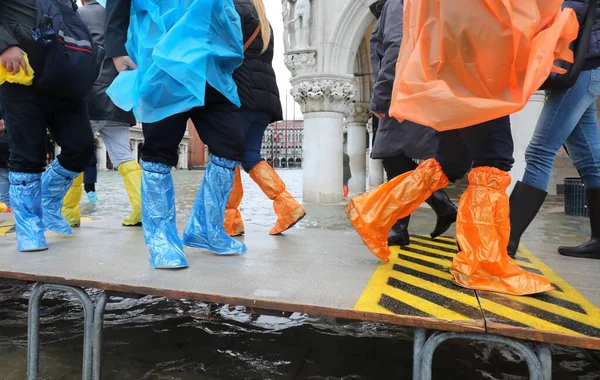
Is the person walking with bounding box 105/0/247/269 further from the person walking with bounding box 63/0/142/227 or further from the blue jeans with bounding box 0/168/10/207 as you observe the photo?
the blue jeans with bounding box 0/168/10/207

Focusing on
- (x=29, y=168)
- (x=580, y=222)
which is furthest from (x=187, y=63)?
(x=580, y=222)

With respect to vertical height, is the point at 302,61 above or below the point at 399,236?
above

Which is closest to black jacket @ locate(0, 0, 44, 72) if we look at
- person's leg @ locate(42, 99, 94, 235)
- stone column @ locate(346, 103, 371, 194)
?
person's leg @ locate(42, 99, 94, 235)

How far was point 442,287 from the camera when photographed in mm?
2170

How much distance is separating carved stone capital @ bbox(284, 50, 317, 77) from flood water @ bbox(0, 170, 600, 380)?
720 centimetres

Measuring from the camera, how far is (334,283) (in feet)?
7.19

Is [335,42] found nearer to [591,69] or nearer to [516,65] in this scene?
[591,69]

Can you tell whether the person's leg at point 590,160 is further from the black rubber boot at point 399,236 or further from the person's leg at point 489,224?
the black rubber boot at point 399,236

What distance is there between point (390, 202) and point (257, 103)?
1.55m

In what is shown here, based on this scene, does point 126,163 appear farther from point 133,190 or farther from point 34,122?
point 34,122

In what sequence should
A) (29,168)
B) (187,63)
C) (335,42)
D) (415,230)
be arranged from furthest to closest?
1. (335,42)
2. (415,230)
3. (29,168)
4. (187,63)

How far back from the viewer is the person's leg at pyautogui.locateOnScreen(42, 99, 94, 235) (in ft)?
10.9

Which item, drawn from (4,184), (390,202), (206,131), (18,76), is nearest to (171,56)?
(206,131)

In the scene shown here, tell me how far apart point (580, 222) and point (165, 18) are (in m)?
6.06
